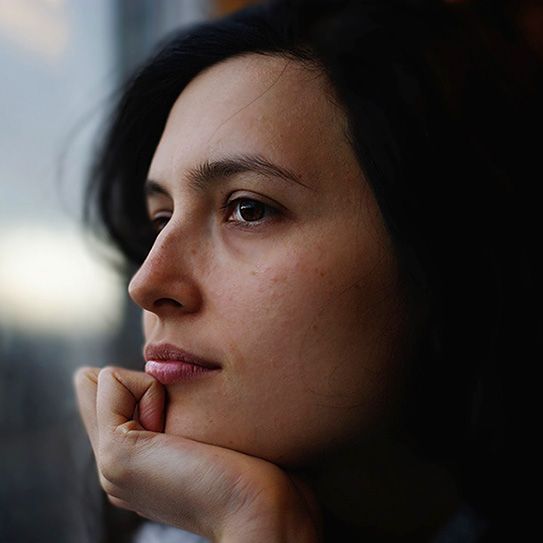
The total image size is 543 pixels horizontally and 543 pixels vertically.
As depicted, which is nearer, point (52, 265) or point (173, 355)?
point (173, 355)

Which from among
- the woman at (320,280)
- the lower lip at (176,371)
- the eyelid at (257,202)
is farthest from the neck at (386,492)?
the eyelid at (257,202)

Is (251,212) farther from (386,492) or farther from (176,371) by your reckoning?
(386,492)

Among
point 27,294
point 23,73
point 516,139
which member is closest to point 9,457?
point 27,294

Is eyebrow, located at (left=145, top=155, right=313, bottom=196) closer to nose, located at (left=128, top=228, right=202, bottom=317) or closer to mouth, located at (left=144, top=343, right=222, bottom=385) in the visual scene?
nose, located at (left=128, top=228, right=202, bottom=317)

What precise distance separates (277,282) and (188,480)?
25 centimetres

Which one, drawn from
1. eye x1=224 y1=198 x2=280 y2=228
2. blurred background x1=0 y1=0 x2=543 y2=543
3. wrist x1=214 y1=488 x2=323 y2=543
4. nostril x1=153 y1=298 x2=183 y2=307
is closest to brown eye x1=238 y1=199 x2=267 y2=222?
eye x1=224 y1=198 x2=280 y2=228

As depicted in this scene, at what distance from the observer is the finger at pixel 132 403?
826 mm

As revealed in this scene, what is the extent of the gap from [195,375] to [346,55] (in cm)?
46

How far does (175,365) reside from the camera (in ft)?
2.65

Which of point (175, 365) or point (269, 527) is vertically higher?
point (175, 365)

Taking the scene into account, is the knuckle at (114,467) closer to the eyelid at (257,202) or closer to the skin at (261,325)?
the skin at (261,325)

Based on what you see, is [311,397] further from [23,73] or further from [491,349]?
[23,73]

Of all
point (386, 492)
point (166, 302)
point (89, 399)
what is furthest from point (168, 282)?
point (386, 492)

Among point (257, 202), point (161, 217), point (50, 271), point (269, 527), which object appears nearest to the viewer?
point (269, 527)
